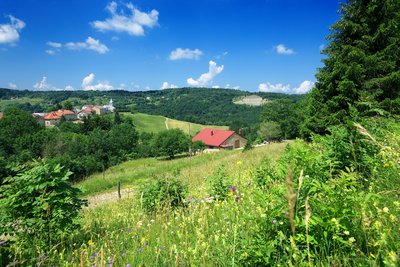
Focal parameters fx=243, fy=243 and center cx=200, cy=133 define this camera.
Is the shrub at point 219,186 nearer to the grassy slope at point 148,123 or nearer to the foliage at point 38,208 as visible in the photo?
the foliage at point 38,208

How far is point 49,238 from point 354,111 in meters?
4.70

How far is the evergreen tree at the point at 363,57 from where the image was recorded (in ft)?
42.7

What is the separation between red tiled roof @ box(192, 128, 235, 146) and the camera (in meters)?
71.1

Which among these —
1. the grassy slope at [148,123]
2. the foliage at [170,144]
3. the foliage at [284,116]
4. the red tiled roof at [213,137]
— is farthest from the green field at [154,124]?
the foliage at [284,116]

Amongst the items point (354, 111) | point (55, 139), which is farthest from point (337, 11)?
point (55, 139)

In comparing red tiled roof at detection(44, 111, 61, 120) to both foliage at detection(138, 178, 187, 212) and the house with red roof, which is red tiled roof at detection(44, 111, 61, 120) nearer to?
the house with red roof

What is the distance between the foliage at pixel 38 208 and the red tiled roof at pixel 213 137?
66.5 metres

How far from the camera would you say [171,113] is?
179 meters

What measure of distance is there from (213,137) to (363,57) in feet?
199

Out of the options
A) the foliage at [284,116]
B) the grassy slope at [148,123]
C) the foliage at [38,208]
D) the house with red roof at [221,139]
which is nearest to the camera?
the foliage at [38,208]

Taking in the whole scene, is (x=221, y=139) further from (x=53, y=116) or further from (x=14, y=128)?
(x=53, y=116)

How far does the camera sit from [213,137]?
2891 inches

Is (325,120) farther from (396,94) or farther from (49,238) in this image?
(49,238)

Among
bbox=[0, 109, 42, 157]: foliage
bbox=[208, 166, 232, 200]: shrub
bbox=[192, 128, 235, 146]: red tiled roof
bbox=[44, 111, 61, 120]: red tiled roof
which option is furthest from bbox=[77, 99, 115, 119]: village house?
bbox=[208, 166, 232, 200]: shrub
